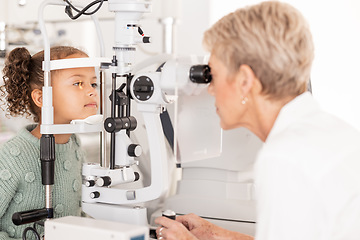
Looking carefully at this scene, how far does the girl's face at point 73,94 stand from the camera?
1729 millimetres

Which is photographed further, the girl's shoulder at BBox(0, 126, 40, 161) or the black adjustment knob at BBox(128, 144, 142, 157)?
the girl's shoulder at BBox(0, 126, 40, 161)

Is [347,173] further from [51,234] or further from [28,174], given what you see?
[28,174]

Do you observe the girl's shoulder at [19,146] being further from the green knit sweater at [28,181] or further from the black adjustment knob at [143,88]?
the black adjustment knob at [143,88]

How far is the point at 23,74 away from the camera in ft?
5.78

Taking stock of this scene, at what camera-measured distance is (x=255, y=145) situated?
6.11 ft

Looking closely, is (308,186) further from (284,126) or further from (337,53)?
(337,53)

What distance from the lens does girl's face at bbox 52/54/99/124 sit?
1.73 m

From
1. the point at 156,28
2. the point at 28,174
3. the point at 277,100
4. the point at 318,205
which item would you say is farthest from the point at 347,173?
the point at 156,28

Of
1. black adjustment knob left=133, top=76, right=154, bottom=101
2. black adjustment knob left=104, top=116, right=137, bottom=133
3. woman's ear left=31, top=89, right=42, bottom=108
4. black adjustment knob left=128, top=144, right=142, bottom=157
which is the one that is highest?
black adjustment knob left=133, top=76, right=154, bottom=101

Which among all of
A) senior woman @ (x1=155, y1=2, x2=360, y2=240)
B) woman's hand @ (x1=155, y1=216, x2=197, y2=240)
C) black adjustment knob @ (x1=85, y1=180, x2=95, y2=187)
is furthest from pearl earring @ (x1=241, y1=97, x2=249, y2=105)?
black adjustment knob @ (x1=85, y1=180, x2=95, y2=187)

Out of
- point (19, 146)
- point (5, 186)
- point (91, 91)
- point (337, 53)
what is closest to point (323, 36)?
point (337, 53)

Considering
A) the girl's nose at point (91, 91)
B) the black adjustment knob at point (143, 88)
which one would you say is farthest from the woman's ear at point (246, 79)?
the girl's nose at point (91, 91)

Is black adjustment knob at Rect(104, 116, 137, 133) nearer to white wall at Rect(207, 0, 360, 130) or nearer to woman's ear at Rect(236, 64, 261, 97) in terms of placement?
woman's ear at Rect(236, 64, 261, 97)

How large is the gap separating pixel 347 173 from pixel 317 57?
1750 mm
